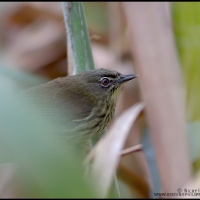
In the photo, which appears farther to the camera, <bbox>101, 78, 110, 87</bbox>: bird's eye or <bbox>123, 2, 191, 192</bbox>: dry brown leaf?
<bbox>101, 78, 110, 87</bbox>: bird's eye

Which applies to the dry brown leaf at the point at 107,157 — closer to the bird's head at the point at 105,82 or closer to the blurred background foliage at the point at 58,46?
the blurred background foliage at the point at 58,46

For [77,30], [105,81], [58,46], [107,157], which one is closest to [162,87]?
[77,30]

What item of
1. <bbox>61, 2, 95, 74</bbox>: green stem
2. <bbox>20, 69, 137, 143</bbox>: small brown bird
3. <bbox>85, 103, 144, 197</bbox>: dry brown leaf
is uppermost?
<bbox>61, 2, 95, 74</bbox>: green stem

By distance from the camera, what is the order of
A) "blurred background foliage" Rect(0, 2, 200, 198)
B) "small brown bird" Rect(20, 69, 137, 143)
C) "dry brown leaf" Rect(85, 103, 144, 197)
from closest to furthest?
"dry brown leaf" Rect(85, 103, 144, 197), "blurred background foliage" Rect(0, 2, 200, 198), "small brown bird" Rect(20, 69, 137, 143)

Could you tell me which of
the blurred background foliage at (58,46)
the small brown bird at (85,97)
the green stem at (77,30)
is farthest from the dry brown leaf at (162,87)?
the small brown bird at (85,97)

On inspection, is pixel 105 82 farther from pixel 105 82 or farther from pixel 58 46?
pixel 58 46

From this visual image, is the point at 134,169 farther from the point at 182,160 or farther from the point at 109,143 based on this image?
the point at 109,143

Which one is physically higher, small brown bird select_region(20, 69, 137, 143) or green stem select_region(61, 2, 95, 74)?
green stem select_region(61, 2, 95, 74)

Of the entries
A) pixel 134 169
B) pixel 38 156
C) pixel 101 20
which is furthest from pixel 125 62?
pixel 38 156

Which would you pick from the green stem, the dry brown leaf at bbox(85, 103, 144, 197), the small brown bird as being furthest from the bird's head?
the dry brown leaf at bbox(85, 103, 144, 197)

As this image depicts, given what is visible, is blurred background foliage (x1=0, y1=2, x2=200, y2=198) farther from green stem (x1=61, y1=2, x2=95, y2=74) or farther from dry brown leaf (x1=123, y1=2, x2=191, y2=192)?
green stem (x1=61, y1=2, x2=95, y2=74)
